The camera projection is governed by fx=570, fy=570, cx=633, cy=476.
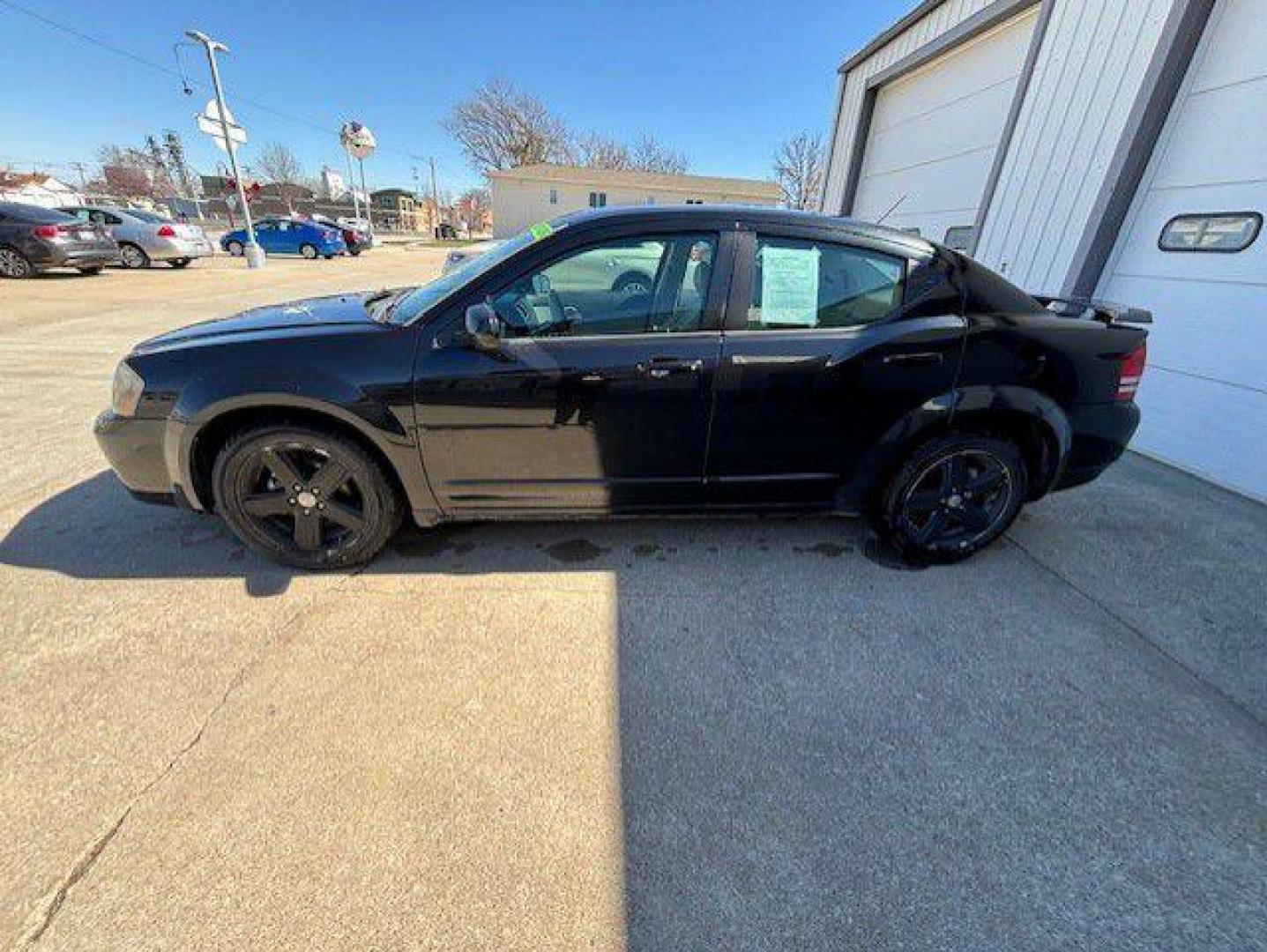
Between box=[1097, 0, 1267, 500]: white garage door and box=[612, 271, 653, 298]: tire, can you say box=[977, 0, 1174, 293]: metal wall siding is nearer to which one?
box=[1097, 0, 1267, 500]: white garage door

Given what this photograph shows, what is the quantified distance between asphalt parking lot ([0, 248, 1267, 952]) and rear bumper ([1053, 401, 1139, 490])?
456mm

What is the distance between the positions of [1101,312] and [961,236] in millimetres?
3971

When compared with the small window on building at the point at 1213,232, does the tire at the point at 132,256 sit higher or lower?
lower

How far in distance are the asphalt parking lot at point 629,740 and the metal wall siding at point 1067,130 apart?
2940mm

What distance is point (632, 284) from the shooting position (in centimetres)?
254

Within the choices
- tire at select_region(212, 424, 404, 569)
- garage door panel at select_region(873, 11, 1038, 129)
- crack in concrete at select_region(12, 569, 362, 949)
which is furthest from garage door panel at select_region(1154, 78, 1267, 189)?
crack in concrete at select_region(12, 569, 362, 949)

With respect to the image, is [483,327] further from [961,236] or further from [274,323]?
[961,236]

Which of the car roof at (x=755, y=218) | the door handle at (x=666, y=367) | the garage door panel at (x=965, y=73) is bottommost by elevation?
the door handle at (x=666, y=367)

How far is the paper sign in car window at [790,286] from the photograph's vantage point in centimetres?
244

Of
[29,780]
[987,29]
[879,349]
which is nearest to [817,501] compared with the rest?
[879,349]

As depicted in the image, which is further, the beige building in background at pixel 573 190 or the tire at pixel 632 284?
the beige building in background at pixel 573 190

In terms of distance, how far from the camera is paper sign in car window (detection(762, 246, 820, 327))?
2441mm

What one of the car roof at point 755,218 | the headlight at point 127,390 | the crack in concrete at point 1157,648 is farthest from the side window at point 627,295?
the crack in concrete at point 1157,648

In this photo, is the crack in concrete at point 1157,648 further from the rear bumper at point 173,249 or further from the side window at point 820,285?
the rear bumper at point 173,249
